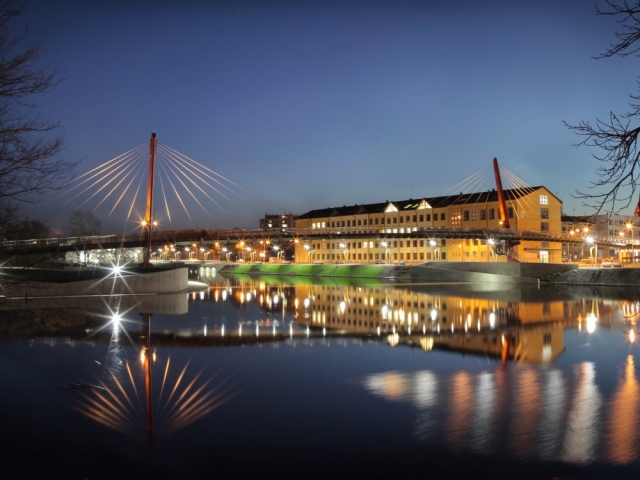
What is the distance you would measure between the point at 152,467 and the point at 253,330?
1564cm

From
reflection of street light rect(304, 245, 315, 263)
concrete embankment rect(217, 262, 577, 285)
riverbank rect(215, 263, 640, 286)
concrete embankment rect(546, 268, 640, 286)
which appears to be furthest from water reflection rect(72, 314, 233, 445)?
reflection of street light rect(304, 245, 315, 263)

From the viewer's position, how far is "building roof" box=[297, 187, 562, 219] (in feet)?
294

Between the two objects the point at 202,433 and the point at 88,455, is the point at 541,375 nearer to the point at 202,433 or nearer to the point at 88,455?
the point at 202,433

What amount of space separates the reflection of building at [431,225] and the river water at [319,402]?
181ft

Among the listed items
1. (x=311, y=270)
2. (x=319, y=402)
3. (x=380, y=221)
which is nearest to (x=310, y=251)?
(x=380, y=221)

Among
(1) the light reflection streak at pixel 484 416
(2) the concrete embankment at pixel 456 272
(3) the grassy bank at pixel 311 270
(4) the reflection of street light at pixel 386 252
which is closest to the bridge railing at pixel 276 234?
(2) the concrete embankment at pixel 456 272

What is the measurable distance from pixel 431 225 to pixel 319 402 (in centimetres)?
9307

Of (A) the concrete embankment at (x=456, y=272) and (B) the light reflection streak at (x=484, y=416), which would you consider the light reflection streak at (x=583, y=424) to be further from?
(A) the concrete embankment at (x=456, y=272)

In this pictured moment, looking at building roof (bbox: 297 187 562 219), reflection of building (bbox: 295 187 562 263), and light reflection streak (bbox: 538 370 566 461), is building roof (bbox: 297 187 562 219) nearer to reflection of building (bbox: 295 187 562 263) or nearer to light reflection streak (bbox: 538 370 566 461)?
reflection of building (bbox: 295 187 562 263)

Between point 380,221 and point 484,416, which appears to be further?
point 380,221

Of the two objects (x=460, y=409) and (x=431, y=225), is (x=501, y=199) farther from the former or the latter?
(x=460, y=409)

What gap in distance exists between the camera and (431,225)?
337 feet

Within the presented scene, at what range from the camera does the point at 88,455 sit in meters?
9.05

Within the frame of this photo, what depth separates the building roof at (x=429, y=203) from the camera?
89688 millimetres
